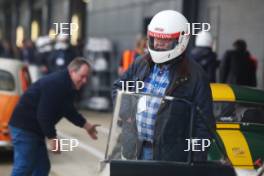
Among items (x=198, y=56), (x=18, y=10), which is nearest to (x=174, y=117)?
(x=198, y=56)

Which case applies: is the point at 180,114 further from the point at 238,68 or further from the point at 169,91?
the point at 238,68

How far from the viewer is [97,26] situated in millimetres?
23297

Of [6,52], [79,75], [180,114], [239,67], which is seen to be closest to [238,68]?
[239,67]

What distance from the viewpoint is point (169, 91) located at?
15.0ft

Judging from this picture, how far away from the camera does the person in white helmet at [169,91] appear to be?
4441mm

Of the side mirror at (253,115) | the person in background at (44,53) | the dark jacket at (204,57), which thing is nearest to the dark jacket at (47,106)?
the side mirror at (253,115)

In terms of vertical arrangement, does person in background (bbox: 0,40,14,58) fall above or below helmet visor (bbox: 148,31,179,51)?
below

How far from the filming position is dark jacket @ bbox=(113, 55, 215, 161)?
4.43m

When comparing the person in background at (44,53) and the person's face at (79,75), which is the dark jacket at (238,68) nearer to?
the person in background at (44,53)

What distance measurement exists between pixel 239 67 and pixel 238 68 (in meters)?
0.03

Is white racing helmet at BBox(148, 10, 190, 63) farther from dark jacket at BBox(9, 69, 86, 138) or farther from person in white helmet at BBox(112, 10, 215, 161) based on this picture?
dark jacket at BBox(9, 69, 86, 138)

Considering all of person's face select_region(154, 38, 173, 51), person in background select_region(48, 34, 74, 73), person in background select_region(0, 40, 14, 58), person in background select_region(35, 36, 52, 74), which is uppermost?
person's face select_region(154, 38, 173, 51)

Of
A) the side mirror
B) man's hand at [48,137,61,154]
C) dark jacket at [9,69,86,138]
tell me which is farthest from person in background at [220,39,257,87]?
man's hand at [48,137,61,154]

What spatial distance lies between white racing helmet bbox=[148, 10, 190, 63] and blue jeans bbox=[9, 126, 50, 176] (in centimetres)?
211
